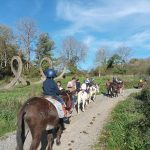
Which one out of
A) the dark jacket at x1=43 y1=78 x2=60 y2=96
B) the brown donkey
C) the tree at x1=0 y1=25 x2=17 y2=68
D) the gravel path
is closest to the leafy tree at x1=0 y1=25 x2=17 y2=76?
the tree at x1=0 y1=25 x2=17 y2=68

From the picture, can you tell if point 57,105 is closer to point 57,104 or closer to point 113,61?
point 57,104

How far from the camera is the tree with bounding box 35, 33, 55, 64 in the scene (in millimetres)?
79562

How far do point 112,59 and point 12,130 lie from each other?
235ft

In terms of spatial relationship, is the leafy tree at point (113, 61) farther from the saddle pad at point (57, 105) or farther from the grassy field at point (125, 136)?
the saddle pad at point (57, 105)

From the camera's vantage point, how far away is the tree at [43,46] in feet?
261

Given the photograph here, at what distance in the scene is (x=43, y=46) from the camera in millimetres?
79750

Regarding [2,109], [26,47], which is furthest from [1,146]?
[26,47]

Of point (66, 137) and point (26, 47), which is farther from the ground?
point (26, 47)

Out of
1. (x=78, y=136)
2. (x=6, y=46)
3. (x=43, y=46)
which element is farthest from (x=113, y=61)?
(x=78, y=136)

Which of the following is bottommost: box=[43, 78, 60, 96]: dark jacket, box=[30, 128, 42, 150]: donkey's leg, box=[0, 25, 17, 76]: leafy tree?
box=[30, 128, 42, 150]: donkey's leg

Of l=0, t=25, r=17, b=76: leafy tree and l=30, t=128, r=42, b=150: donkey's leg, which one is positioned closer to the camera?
l=30, t=128, r=42, b=150: donkey's leg

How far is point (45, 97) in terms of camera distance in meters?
11.8

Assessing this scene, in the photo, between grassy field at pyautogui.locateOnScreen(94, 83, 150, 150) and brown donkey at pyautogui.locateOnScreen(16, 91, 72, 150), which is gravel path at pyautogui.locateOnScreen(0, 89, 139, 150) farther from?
brown donkey at pyautogui.locateOnScreen(16, 91, 72, 150)

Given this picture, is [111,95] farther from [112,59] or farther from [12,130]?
[112,59]
